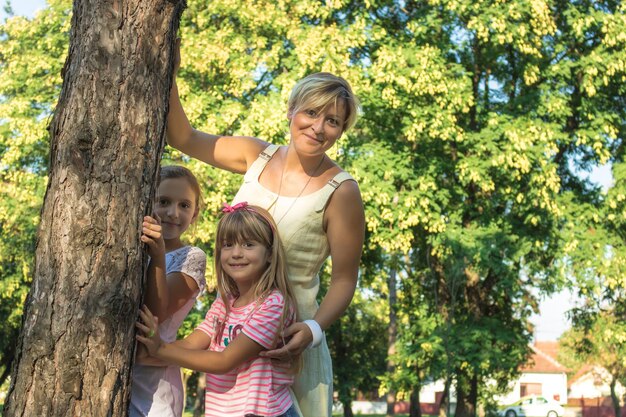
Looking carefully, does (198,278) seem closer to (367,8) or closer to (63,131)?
(63,131)

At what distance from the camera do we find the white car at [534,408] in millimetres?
57656

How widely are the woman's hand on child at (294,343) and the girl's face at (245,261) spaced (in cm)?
25

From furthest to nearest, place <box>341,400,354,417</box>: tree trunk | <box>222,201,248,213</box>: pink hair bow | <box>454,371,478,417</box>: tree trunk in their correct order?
<box>341,400,354,417</box>: tree trunk
<box>454,371,478,417</box>: tree trunk
<box>222,201,248,213</box>: pink hair bow

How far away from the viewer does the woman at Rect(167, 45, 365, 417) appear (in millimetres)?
3799

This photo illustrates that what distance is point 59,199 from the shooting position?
304 cm

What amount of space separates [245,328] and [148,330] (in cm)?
40

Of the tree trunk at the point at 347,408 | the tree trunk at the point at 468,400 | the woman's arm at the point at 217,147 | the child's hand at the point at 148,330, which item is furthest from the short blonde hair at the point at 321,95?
the tree trunk at the point at 347,408

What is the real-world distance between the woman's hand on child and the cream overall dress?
0.27m

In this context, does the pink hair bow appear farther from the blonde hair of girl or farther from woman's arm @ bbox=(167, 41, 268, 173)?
woman's arm @ bbox=(167, 41, 268, 173)

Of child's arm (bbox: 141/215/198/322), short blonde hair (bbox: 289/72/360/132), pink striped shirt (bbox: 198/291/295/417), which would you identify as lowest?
pink striped shirt (bbox: 198/291/295/417)

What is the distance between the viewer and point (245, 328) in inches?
135

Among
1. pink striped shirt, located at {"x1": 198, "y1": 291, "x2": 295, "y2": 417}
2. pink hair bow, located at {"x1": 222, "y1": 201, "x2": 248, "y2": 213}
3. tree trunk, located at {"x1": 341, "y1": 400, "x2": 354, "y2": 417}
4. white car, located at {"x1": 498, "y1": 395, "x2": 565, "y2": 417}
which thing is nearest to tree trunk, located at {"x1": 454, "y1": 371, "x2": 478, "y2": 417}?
tree trunk, located at {"x1": 341, "y1": 400, "x2": 354, "y2": 417}

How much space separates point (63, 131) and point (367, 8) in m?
19.3

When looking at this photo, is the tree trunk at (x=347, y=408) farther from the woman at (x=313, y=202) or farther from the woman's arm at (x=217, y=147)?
the woman at (x=313, y=202)
